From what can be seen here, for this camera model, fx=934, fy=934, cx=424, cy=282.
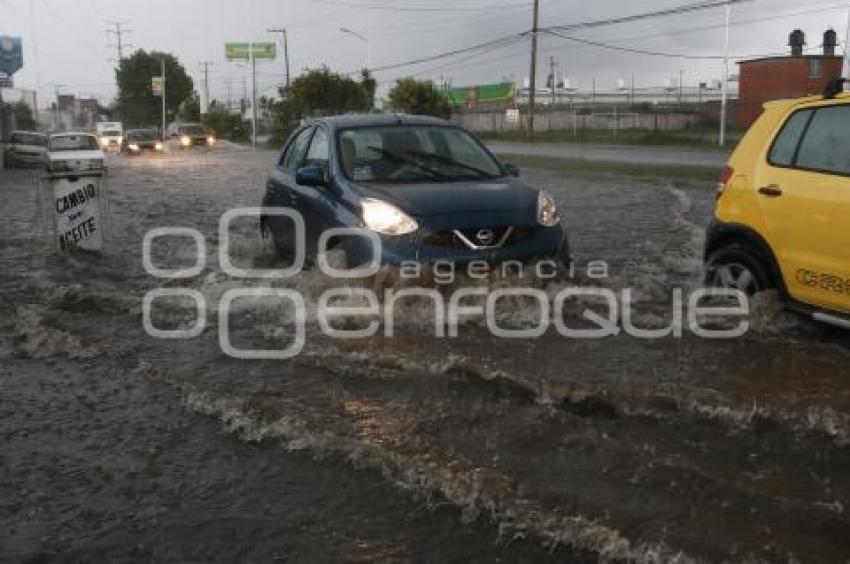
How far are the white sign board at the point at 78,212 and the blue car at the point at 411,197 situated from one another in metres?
2.84

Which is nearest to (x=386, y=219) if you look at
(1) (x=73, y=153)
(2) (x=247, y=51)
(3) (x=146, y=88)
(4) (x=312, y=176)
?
(4) (x=312, y=176)

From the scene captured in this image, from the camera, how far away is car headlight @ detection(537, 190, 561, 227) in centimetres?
691

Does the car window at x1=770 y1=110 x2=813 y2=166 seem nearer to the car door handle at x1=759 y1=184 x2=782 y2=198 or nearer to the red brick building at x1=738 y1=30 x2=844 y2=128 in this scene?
the car door handle at x1=759 y1=184 x2=782 y2=198

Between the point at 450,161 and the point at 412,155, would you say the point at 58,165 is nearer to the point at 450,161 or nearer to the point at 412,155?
the point at 412,155

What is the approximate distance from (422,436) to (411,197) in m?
2.59

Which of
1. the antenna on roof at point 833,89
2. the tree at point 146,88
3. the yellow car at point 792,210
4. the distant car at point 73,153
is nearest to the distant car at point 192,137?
the distant car at point 73,153

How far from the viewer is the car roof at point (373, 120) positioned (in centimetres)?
799

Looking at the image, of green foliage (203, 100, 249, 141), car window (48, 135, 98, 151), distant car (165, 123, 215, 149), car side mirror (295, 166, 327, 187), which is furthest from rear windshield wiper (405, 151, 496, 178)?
green foliage (203, 100, 249, 141)

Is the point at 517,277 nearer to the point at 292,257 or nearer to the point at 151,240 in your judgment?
the point at 292,257

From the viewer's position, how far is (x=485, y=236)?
657 centimetres

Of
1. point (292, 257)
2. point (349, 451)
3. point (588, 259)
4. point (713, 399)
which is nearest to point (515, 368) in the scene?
point (713, 399)

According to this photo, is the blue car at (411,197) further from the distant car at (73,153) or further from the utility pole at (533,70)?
the utility pole at (533,70)

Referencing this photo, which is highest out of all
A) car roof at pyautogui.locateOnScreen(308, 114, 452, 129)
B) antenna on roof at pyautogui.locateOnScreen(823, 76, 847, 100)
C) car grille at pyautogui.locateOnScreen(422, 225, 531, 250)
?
antenna on roof at pyautogui.locateOnScreen(823, 76, 847, 100)

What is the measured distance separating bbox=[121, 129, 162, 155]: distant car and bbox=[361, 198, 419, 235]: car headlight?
43.1m
